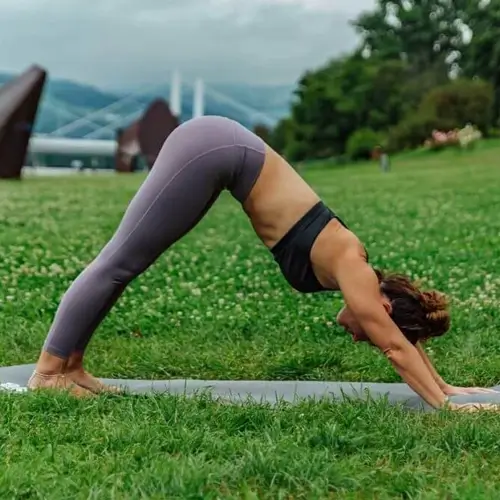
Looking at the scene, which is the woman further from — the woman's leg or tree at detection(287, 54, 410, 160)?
tree at detection(287, 54, 410, 160)

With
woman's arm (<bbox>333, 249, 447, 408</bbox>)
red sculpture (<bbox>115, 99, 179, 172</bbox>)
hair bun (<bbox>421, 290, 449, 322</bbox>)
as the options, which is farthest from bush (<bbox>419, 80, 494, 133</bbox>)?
woman's arm (<bbox>333, 249, 447, 408</bbox>)

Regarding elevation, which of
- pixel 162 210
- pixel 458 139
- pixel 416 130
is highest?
pixel 162 210

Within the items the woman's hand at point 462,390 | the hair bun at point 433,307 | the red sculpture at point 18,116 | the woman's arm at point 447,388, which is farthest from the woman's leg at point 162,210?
the red sculpture at point 18,116

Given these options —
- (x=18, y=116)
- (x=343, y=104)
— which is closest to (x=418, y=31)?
(x=343, y=104)

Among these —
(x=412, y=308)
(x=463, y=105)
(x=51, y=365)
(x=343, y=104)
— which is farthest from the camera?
(x=343, y=104)

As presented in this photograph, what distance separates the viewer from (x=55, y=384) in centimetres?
454

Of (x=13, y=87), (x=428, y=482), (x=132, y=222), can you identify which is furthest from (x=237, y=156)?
(x=13, y=87)

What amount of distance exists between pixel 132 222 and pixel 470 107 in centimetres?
3541

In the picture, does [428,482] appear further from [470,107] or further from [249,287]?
[470,107]

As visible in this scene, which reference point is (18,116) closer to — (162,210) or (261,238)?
(162,210)

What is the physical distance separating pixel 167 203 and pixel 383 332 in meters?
1.20

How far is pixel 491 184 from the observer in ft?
60.0

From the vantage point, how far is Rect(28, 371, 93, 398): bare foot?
4.43m

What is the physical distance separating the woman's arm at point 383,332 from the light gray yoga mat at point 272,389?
4.5 inches
